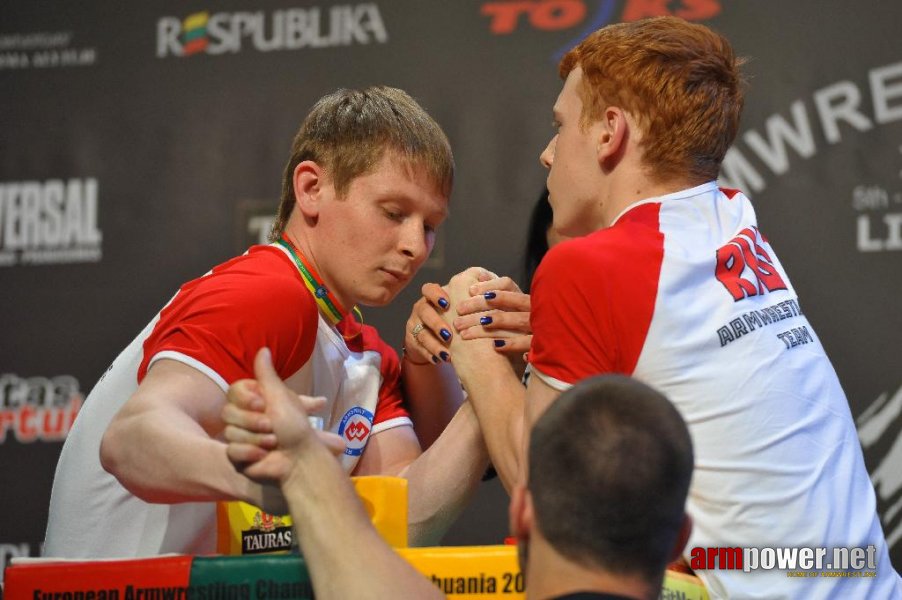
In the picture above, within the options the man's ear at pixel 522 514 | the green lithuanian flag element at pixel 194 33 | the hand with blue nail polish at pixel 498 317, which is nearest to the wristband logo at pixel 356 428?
the hand with blue nail polish at pixel 498 317

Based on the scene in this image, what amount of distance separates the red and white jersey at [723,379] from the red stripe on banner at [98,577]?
52cm

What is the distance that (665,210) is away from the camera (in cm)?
159

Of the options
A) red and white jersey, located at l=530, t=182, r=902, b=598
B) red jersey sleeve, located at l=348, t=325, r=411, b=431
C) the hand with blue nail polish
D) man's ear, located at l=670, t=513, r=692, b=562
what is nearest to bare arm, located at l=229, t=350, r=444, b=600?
man's ear, located at l=670, t=513, r=692, b=562

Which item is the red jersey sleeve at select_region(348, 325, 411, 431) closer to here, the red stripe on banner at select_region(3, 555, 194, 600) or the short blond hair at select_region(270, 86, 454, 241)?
the short blond hair at select_region(270, 86, 454, 241)

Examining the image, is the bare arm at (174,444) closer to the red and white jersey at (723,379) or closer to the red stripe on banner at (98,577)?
the red stripe on banner at (98,577)

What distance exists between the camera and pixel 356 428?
6.44 feet

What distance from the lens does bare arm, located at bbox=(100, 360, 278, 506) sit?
1233mm

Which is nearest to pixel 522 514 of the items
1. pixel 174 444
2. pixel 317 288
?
pixel 174 444

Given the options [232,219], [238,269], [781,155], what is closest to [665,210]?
[238,269]

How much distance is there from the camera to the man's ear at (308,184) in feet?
6.40

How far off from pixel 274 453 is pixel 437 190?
870 mm

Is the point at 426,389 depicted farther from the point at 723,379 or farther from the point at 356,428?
the point at 723,379

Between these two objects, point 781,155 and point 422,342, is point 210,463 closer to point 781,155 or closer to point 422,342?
point 422,342

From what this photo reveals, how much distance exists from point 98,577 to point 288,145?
204cm
